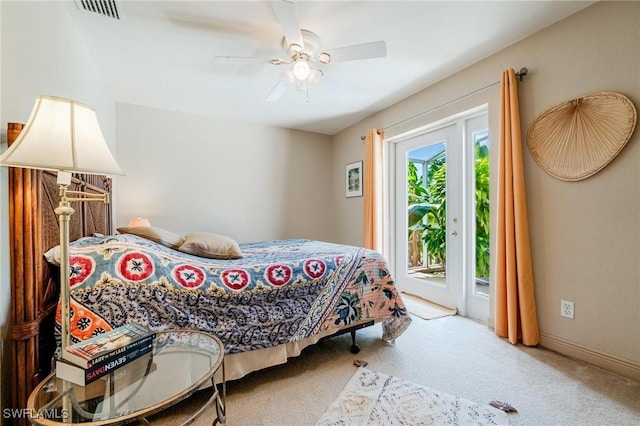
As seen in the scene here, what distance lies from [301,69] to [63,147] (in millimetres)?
1605

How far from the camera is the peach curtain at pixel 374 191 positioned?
142 inches

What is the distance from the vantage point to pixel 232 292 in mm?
1558

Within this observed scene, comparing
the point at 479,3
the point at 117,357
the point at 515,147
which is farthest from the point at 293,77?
the point at 117,357

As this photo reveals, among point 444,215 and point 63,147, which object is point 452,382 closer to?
point 444,215

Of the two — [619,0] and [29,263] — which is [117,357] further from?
[619,0]

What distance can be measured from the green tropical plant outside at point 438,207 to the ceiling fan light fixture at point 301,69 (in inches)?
73.4

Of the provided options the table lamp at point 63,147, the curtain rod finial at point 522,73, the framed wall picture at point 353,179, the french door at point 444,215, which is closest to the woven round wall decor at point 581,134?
the curtain rod finial at point 522,73

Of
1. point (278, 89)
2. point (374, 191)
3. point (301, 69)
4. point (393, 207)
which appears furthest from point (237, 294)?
point (393, 207)

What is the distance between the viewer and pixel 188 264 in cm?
153

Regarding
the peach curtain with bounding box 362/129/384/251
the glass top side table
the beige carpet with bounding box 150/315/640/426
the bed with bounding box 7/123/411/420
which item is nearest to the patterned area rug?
the beige carpet with bounding box 150/315/640/426

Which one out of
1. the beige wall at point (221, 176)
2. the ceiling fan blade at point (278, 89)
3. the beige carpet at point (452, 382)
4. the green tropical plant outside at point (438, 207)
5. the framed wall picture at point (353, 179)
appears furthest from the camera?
the framed wall picture at point (353, 179)

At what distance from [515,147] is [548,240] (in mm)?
752

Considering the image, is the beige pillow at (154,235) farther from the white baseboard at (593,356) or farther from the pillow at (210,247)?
the white baseboard at (593,356)

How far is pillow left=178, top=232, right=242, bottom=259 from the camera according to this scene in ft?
5.65
